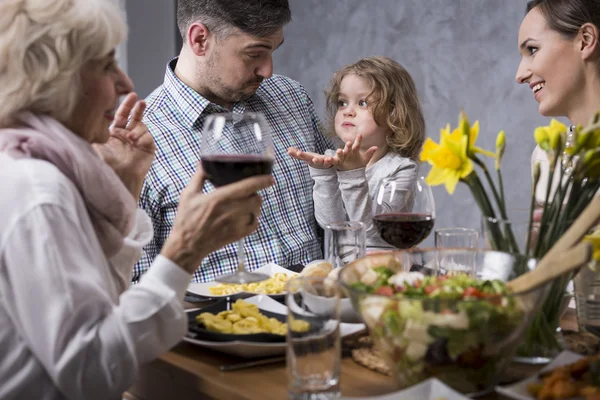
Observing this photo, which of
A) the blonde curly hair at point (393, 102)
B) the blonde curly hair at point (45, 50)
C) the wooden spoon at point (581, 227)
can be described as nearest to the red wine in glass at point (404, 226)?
the wooden spoon at point (581, 227)

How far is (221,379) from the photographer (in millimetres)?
1234

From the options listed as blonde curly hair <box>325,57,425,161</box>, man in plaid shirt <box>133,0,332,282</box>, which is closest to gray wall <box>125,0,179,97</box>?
blonde curly hair <box>325,57,425,161</box>

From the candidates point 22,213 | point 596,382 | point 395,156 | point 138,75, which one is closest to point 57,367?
point 22,213

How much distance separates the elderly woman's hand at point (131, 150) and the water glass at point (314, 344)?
752 millimetres

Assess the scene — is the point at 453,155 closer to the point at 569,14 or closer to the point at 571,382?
the point at 571,382

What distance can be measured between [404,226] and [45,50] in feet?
2.64

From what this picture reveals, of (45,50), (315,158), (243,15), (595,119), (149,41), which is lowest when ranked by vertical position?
(315,158)

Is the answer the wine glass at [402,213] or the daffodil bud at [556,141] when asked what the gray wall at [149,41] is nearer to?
the wine glass at [402,213]

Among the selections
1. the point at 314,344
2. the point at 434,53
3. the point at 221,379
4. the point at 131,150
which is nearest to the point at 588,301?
the point at 314,344

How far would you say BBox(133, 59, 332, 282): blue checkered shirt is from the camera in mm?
2529

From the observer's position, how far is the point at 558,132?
48.7 inches

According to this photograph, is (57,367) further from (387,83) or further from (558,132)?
(387,83)

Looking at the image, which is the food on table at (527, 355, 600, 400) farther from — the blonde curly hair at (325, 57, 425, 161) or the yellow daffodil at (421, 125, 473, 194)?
the blonde curly hair at (325, 57, 425, 161)

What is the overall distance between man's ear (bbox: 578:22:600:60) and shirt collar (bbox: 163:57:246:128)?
133 cm
